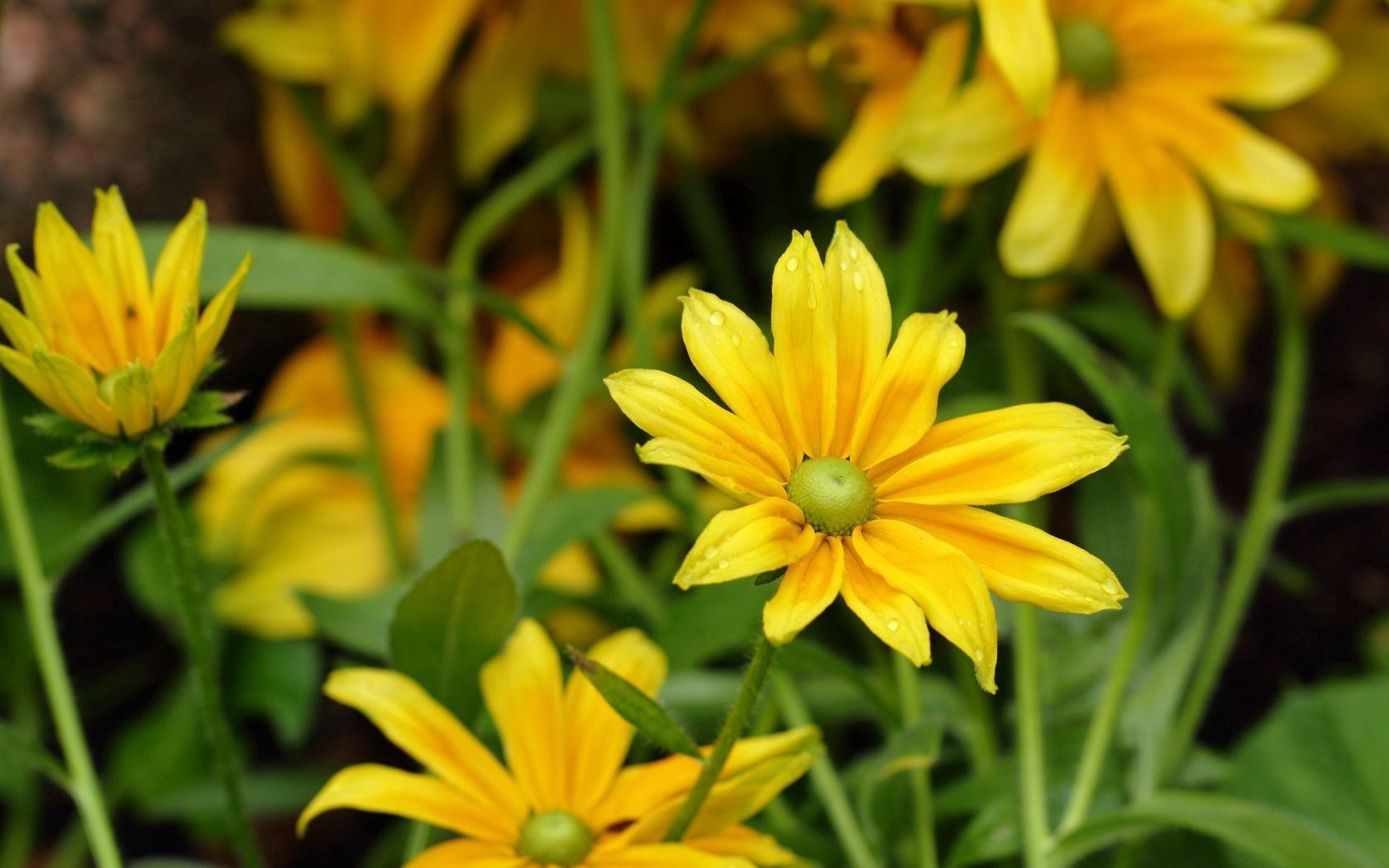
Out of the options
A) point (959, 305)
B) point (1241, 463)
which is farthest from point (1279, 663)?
point (959, 305)

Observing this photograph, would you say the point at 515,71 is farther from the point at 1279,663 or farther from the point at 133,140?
the point at 1279,663

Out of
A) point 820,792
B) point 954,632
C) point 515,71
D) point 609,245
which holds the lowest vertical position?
point 820,792

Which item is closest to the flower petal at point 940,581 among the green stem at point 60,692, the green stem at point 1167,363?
the green stem at point 60,692

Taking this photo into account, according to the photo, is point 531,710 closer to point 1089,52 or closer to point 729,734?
point 729,734

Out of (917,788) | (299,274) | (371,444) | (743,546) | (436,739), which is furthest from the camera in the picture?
(371,444)

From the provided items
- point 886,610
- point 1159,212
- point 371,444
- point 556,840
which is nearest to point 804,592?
point 886,610
